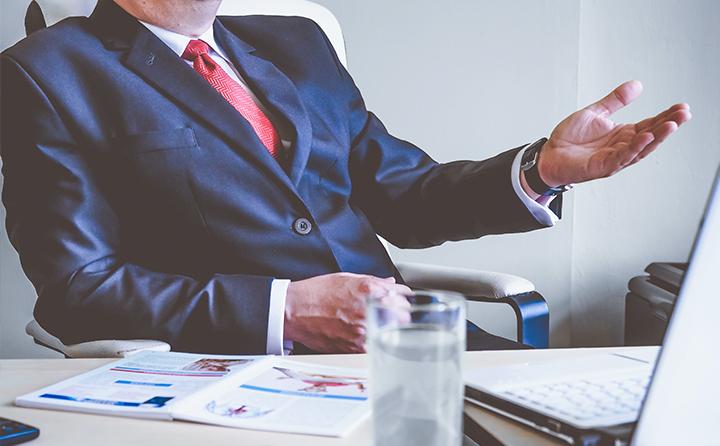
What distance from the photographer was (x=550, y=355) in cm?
95

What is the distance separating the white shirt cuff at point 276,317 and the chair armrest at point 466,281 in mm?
383

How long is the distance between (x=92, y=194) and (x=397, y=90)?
1.19 meters

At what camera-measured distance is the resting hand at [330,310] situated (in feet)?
3.79

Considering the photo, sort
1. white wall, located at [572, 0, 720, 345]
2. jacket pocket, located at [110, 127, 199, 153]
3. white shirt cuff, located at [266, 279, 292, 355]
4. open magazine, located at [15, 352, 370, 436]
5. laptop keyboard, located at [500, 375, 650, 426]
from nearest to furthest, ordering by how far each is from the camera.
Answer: laptop keyboard, located at [500, 375, 650, 426] → open magazine, located at [15, 352, 370, 436] → white shirt cuff, located at [266, 279, 292, 355] → jacket pocket, located at [110, 127, 199, 153] → white wall, located at [572, 0, 720, 345]

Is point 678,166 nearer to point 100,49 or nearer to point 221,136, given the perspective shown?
point 221,136

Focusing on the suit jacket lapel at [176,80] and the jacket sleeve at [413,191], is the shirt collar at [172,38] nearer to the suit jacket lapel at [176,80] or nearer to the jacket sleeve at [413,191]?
the suit jacket lapel at [176,80]

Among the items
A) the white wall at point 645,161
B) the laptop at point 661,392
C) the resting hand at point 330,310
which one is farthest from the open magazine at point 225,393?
the white wall at point 645,161

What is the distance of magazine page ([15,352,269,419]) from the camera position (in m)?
0.77

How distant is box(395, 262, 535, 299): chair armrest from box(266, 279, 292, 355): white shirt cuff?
383mm

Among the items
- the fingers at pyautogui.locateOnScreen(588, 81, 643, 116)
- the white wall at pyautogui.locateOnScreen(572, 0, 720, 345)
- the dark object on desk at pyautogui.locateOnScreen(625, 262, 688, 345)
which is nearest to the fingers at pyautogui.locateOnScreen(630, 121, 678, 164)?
the fingers at pyautogui.locateOnScreen(588, 81, 643, 116)

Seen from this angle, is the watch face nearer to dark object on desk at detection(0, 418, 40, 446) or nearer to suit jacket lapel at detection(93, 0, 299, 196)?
suit jacket lapel at detection(93, 0, 299, 196)

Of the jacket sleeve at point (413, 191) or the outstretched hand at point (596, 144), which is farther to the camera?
the jacket sleeve at point (413, 191)

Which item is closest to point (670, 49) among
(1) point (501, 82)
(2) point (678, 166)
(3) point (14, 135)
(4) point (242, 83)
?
(2) point (678, 166)

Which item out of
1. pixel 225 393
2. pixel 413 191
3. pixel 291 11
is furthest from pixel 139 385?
pixel 291 11
